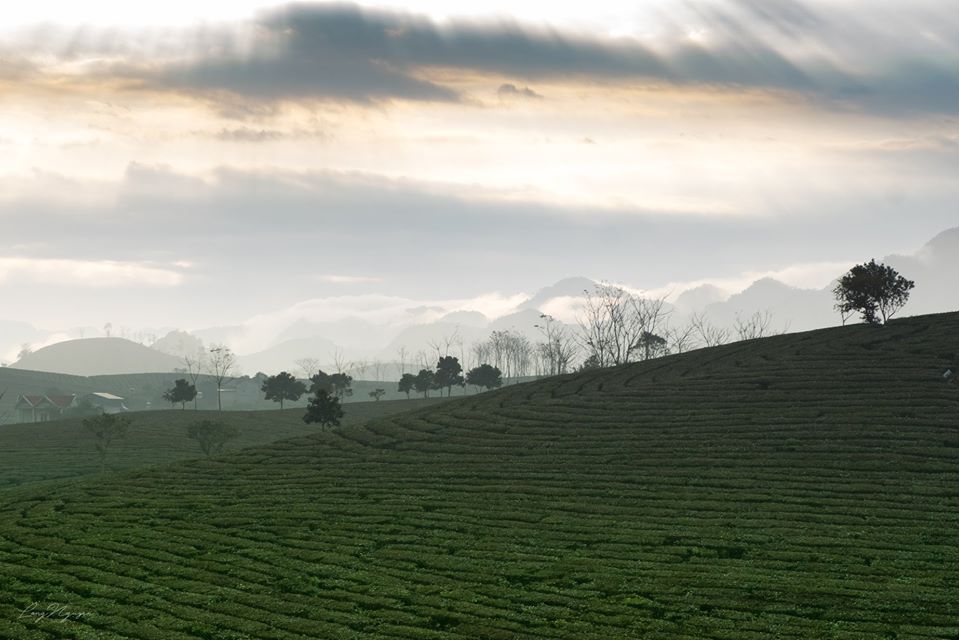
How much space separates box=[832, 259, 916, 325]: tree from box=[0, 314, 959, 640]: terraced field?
16.6 meters

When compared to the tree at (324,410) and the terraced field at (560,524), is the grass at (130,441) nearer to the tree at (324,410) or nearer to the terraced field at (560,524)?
the tree at (324,410)

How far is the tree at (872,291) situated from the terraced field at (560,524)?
54.5ft

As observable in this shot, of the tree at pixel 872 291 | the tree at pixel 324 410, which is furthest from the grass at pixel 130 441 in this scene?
the tree at pixel 872 291

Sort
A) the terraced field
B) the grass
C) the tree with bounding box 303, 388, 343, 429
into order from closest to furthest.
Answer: the terraced field → the grass → the tree with bounding box 303, 388, 343, 429

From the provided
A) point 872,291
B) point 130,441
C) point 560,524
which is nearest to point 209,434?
point 130,441

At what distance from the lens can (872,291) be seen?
12538 cm

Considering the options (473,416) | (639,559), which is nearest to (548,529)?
(639,559)

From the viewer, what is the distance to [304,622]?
45.0 m

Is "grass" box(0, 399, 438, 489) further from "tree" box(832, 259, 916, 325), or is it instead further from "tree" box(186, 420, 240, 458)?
"tree" box(832, 259, 916, 325)

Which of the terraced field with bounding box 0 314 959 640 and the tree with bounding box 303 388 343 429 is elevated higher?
the tree with bounding box 303 388 343 429

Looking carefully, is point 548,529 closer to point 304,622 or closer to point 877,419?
point 304,622

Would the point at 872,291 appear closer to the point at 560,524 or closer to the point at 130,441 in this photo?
the point at 560,524

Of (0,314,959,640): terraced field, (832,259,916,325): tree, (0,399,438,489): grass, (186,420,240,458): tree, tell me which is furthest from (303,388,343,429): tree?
(832,259,916,325): tree

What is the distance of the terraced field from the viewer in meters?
45.3
